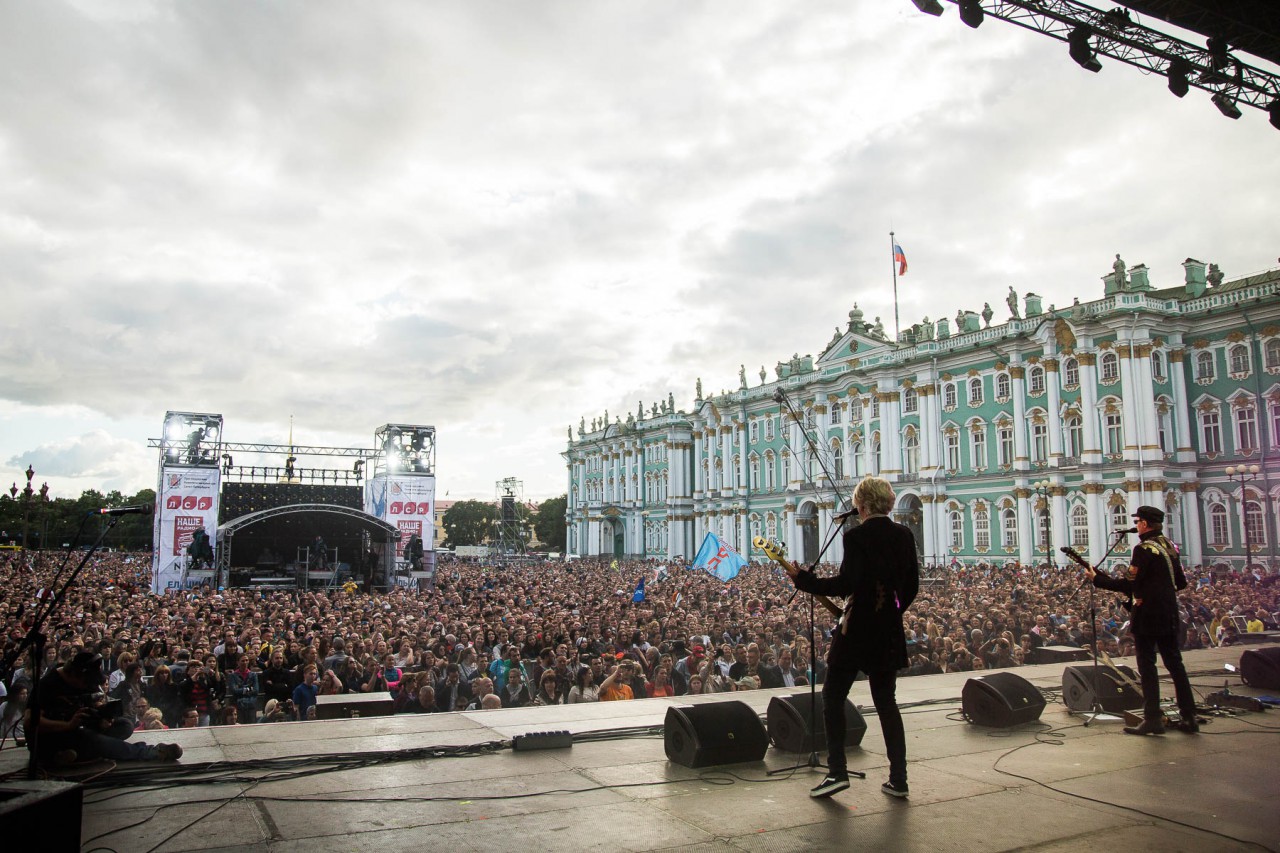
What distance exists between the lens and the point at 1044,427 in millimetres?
42781

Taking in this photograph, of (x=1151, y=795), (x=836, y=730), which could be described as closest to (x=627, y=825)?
(x=836, y=730)

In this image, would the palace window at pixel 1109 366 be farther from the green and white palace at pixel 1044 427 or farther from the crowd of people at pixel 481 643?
the crowd of people at pixel 481 643

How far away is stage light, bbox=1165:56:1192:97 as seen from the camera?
37.6 feet

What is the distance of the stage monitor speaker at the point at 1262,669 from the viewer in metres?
8.30

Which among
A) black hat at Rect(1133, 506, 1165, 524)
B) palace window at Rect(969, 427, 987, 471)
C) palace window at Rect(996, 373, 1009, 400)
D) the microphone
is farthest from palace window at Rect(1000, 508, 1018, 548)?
the microphone

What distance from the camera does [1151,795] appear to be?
489 cm

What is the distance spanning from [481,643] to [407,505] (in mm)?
27594

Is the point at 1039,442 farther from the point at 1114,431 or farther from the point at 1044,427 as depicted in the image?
the point at 1114,431

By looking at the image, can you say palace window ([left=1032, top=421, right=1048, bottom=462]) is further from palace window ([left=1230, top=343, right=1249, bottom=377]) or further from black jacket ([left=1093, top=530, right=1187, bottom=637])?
black jacket ([left=1093, top=530, right=1187, bottom=637])

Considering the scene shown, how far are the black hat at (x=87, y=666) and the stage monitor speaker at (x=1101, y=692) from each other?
7.60 m

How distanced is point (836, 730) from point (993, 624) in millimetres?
13185

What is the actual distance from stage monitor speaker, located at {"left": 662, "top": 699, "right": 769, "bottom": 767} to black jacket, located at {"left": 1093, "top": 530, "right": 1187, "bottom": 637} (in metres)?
3.01

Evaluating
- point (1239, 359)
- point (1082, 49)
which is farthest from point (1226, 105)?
point (1239, 359)

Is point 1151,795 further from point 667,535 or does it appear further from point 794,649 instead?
point 667,535
